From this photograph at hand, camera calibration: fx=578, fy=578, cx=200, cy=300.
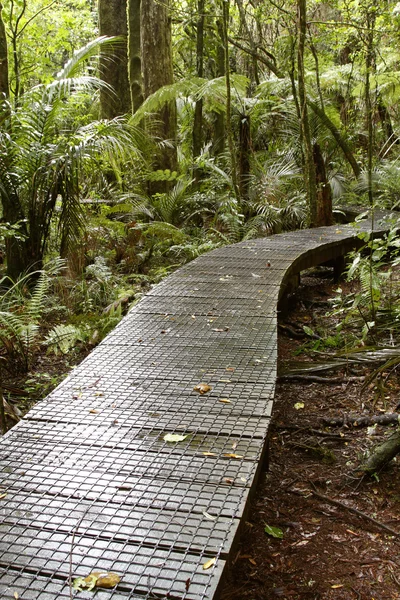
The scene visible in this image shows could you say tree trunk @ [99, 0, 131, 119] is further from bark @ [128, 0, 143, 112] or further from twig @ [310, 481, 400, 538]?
twig @ [310, 481, 400, 538]

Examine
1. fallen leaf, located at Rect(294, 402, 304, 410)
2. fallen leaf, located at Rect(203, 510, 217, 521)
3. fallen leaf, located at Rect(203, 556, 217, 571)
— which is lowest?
→ fallen leaf, located at Rect(294, 402, 304, 410)

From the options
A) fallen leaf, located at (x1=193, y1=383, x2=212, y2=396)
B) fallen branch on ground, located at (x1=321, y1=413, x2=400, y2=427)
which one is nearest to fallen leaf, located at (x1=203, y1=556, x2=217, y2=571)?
fallen leaf, located at (x1=193, y1=383, x2=212, y2=396)

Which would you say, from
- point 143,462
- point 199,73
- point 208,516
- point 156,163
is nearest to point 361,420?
point 143,462

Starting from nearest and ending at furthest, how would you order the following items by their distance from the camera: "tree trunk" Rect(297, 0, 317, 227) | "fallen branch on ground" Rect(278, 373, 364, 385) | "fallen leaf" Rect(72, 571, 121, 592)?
"fallen leaf" Rect(72, 571, 121, 592)
"fallen branch on ground" Rect(278, 373, 364, 385)
"tree trunk" Rect(297, 0, 317, 227)

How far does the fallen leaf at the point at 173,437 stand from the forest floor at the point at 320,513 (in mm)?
498

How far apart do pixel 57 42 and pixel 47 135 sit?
38.1 feet

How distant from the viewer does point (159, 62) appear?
9.74 metres

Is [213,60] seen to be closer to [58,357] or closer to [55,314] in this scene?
[55,314]

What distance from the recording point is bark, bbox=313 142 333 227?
8.10 metres

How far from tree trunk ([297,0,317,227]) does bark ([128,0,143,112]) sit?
4.13 metres

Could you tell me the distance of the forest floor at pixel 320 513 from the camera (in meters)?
2.28

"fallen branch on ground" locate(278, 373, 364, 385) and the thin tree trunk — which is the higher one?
the thin tree trunk

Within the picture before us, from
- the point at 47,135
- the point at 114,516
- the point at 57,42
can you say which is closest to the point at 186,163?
the point at 47,135

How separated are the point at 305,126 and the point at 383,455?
5.63 m
